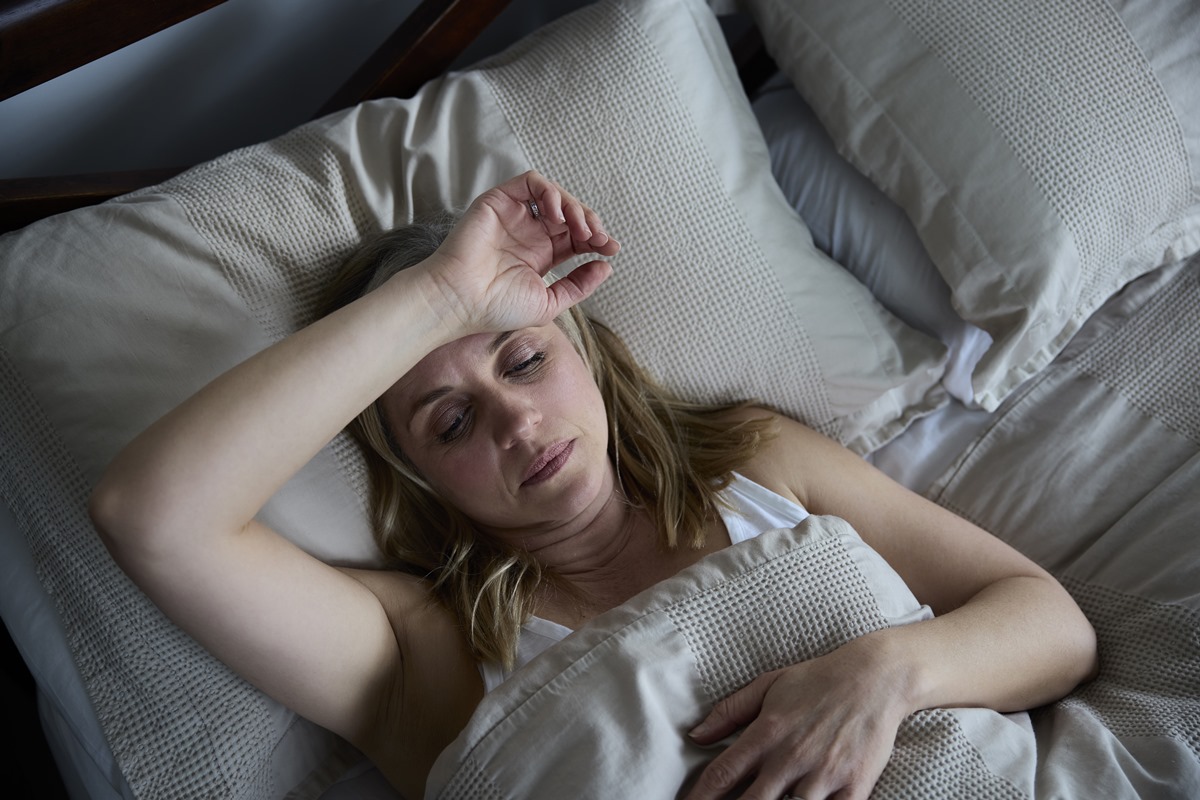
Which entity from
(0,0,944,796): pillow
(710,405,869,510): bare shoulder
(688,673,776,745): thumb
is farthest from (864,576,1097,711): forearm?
(0,0,944,796): pillow

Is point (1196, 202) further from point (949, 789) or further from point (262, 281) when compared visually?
point (262, 281)

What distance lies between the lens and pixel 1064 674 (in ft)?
3.65

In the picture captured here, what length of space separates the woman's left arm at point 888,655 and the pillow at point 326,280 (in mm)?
151

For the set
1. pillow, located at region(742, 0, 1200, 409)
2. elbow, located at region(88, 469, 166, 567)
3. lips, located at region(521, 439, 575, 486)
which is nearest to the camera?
elbow, located at region(88, 469, 166, 567)

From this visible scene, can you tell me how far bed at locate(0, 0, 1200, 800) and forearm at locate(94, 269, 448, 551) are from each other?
191mm

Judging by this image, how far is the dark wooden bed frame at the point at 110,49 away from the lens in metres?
0.96

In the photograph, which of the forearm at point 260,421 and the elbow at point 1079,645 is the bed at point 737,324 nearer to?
the elbow at point 1079,645

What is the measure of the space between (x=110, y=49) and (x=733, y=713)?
0.90 metres

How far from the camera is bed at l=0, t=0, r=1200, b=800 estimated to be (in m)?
0.98

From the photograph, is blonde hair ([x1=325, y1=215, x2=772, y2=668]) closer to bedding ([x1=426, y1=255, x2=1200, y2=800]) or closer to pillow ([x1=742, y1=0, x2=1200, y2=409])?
bedding ([x1=426, y1=255, x2=1200, y2=800])

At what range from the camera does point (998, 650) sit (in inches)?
41.6

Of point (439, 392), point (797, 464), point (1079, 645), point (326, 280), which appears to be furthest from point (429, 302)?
point (1079, 645)

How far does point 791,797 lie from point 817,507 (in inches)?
16.4

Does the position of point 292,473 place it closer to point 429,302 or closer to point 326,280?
point 429,302
